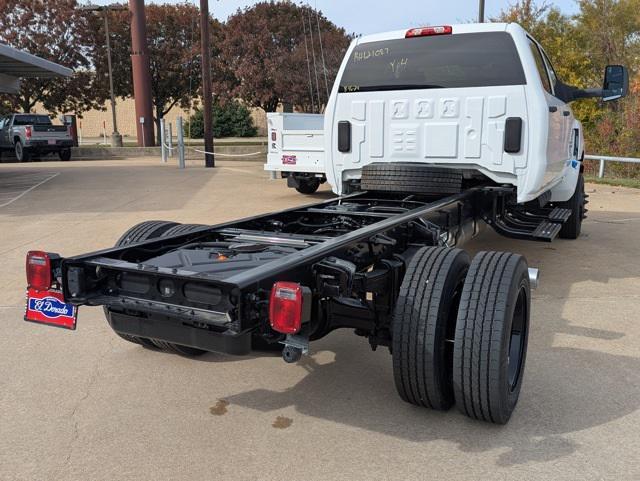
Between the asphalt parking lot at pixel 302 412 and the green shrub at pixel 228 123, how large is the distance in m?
34.9

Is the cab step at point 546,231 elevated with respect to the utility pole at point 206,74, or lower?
lower

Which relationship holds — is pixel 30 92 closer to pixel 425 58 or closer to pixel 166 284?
pixel 425 58

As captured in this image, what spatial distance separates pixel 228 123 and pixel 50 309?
3864cm

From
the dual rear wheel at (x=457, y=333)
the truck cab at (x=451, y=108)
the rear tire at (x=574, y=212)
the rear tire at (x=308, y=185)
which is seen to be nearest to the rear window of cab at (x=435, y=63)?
the truck cab at (x=451, y=108)

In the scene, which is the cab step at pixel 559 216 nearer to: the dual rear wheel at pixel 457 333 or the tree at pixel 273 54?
the dual rear wheel at pixel 457 333

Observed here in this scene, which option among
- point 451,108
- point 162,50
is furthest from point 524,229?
point 162,50

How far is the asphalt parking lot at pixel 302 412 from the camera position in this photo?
2748mm

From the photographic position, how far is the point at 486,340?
9.37 feet

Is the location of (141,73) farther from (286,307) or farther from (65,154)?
(286,307)

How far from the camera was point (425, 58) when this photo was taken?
5730mm

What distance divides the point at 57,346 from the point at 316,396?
76.3 inches

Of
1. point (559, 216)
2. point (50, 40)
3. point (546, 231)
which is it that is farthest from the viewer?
point (50, 40)

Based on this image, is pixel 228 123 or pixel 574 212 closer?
pixel 574 212

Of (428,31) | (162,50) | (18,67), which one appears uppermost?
(162,50)
